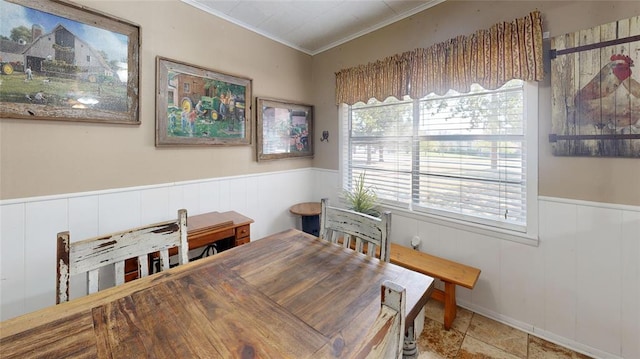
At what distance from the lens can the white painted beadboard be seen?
1562 mm

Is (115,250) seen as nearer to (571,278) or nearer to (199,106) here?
(199,106)

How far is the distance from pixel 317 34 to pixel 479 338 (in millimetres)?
3239

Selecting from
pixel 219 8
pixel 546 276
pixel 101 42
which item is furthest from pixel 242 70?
pixel 546 276

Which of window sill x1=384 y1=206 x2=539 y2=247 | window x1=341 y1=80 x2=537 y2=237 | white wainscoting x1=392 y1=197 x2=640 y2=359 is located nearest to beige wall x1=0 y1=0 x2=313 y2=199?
window x1=341 y1=80 x2=537 y2=237

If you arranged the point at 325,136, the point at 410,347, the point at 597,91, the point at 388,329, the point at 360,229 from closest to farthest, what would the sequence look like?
the point at 388,329 → the point at 410,347 → the point at 360,229 → the point at 597,91 → the point at 325,136

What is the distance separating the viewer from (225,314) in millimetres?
862

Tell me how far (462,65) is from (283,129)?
6.31 ft

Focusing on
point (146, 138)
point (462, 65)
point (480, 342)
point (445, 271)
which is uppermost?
point (462, 65)

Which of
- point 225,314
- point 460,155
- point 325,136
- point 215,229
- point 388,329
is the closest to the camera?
point 388,329

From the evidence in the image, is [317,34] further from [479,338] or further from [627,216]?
[479,338]

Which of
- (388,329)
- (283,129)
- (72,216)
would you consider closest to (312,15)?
(283,129)

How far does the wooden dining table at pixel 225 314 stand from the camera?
0.72 m

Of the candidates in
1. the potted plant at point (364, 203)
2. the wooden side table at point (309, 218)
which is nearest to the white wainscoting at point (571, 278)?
the potted plant at point (364, 203)

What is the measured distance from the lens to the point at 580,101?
1644 millimetres
